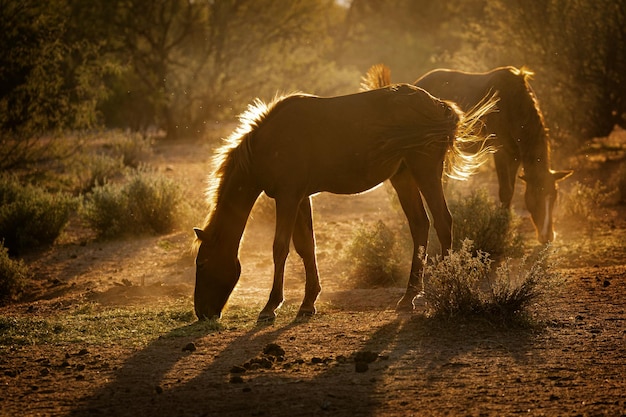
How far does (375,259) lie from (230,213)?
3.04 m

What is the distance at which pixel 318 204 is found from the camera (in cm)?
1567

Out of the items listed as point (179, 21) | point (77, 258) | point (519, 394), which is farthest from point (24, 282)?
point (179, 21)

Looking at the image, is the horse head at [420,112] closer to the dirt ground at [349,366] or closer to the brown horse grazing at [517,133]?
the dirt ground at [349,366]

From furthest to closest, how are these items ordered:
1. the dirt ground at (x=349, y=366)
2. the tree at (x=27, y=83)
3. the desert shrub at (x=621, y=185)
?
the tree at (x=27, y=83), the desert shrub at (x=621, y=185), the dirt ground at (x=349, y=366)

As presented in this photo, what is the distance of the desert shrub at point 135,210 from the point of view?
1354 centimetres

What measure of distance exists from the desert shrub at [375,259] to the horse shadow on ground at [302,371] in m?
2.93

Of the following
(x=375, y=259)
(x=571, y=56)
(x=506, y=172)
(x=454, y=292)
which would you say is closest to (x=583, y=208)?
(x=506, y=172)

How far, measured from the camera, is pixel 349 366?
593 cm

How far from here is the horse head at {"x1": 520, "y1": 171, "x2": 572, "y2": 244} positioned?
1114 centimetres

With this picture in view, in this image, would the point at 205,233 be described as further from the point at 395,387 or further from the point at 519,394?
the point at 519,394

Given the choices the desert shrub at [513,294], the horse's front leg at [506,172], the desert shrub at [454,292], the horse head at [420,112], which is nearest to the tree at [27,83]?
the horse's front leg at [506,172]

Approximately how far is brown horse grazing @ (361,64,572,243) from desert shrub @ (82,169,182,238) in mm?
4304

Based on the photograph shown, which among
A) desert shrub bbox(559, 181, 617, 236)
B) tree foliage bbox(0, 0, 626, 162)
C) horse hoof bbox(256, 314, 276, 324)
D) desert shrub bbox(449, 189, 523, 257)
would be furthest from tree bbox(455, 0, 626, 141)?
horse hoof bbox(256, 314, 276, 324)

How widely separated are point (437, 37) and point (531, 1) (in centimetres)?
2792
